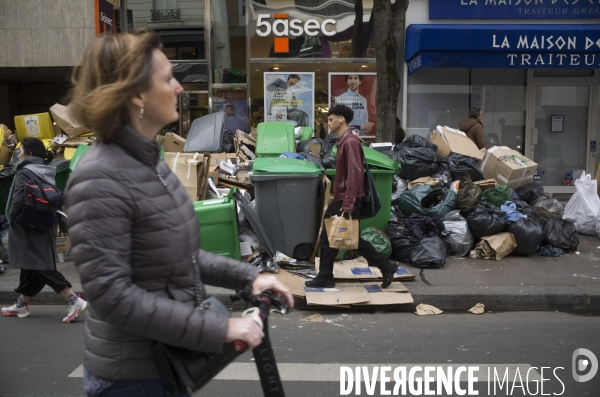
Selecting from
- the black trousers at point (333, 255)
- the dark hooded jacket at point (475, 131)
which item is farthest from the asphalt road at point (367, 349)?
the dark hooded jacket at point (475, 131)

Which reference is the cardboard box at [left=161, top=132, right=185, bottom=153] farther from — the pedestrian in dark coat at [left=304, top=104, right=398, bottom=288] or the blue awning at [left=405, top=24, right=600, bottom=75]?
the blue awning at [left=405, top=24, right=600, bottom=75]

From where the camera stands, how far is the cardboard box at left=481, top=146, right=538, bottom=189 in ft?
28.4

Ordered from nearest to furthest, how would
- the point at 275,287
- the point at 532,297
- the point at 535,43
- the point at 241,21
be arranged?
the point at 275,287
the point at 532,297
the point at 535,43
the point at 241,21

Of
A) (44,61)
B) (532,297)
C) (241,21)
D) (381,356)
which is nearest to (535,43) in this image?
(241,21)

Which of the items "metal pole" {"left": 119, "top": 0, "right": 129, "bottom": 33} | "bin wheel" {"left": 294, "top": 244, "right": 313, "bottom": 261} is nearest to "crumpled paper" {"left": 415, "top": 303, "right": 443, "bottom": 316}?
"bin wheel" {"left": 294, "top": 244, "right": 313, "bottom": 261}

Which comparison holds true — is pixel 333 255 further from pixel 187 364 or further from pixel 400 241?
pixel 187 364

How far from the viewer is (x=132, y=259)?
172 cm

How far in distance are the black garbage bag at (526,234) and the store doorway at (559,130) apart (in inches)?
223

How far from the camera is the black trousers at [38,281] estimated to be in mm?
5898

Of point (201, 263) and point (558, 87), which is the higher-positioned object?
point (558, 87)

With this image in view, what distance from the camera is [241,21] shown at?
12.7 meters

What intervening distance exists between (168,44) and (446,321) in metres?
9.27

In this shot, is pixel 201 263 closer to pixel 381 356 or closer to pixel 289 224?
pixel 381 356

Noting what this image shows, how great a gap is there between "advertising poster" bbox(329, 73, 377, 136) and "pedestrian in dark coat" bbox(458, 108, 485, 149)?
7.53 feet
